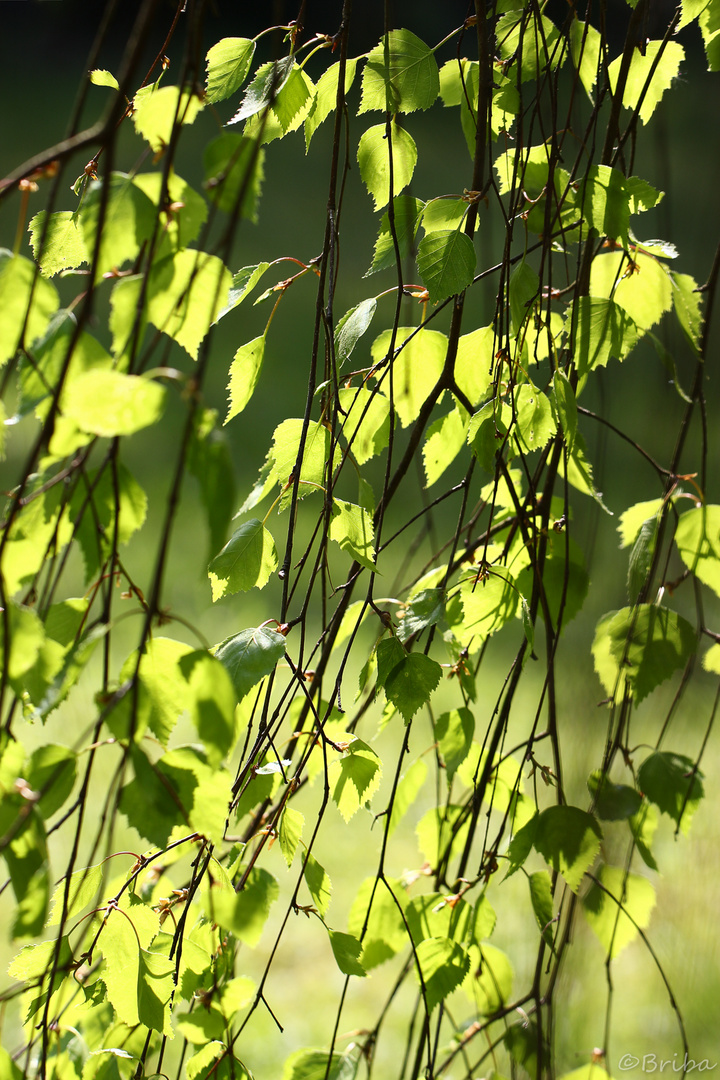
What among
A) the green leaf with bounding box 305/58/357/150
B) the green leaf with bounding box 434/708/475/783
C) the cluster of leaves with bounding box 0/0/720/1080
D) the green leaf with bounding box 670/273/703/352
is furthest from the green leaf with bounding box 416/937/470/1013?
the green leaf with bounding box 305/58/357/150

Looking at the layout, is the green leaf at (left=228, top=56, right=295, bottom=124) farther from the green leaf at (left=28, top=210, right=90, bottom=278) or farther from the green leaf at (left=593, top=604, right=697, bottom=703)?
the green leaf at (left=593, top=604, right=697, bottom=703)

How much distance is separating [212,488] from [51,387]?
89mm

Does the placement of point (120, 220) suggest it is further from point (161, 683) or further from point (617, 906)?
point (617, 906)

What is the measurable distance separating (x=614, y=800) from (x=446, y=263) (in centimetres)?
36

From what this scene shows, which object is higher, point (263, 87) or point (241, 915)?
point (263, 87)

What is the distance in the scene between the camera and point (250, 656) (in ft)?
1.50

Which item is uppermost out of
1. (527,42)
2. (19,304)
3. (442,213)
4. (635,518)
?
(527,42)

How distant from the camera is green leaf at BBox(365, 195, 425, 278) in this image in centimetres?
53

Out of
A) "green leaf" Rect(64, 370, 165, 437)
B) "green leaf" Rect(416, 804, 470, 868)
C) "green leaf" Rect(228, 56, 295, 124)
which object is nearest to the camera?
"green leaf" Rect(64, 370, 165, 437)

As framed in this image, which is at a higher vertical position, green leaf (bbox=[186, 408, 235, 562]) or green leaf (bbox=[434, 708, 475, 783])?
green leaf (bbox=[434, 708, 475, 783])

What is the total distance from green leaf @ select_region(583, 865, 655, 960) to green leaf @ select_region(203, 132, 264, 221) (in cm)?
48

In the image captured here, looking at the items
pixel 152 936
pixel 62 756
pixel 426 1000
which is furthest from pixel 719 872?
pixel 62 756

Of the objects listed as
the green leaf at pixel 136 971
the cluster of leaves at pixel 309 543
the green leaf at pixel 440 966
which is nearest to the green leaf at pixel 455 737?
the cluster of leaves at pixel 309 543

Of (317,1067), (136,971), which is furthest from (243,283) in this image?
(317,1067)
